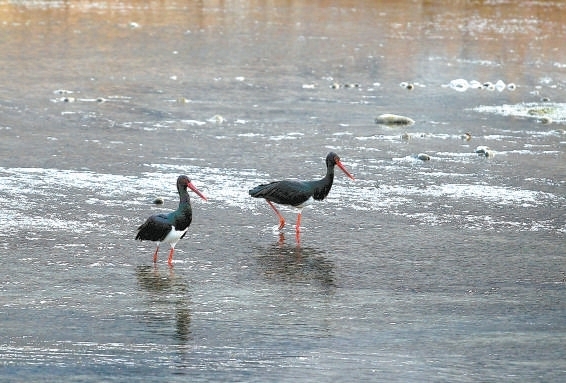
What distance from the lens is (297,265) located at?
40.3 feet

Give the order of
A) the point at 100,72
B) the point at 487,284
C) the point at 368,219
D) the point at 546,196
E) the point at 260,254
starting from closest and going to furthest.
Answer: the point at 487,284 → the point at 260,254 → the point at 368,219 → the point at 546,196 → the point at 100,72

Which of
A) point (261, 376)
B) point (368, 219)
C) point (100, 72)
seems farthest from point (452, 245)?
point (100, 72)

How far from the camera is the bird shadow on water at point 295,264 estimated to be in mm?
11750

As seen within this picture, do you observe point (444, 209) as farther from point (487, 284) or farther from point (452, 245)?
point (487, 284)

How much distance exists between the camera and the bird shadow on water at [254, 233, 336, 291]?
11.8 m

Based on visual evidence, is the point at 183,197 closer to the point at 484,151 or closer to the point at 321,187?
the point at 321,187

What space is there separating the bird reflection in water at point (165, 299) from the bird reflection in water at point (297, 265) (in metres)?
1.00

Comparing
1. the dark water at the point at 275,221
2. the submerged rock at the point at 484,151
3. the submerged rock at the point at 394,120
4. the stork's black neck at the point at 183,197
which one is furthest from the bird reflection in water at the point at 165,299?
the submerged rock at the point at 394,120

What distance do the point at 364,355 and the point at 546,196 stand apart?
679 cm

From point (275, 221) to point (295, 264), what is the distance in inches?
71.8

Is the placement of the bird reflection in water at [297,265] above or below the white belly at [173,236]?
below

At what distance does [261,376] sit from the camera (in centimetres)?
902

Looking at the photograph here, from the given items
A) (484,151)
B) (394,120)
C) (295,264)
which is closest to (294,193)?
(295,264)

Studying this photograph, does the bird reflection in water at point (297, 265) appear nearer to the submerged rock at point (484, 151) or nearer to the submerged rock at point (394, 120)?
the submerged rock at point (484, 151)
